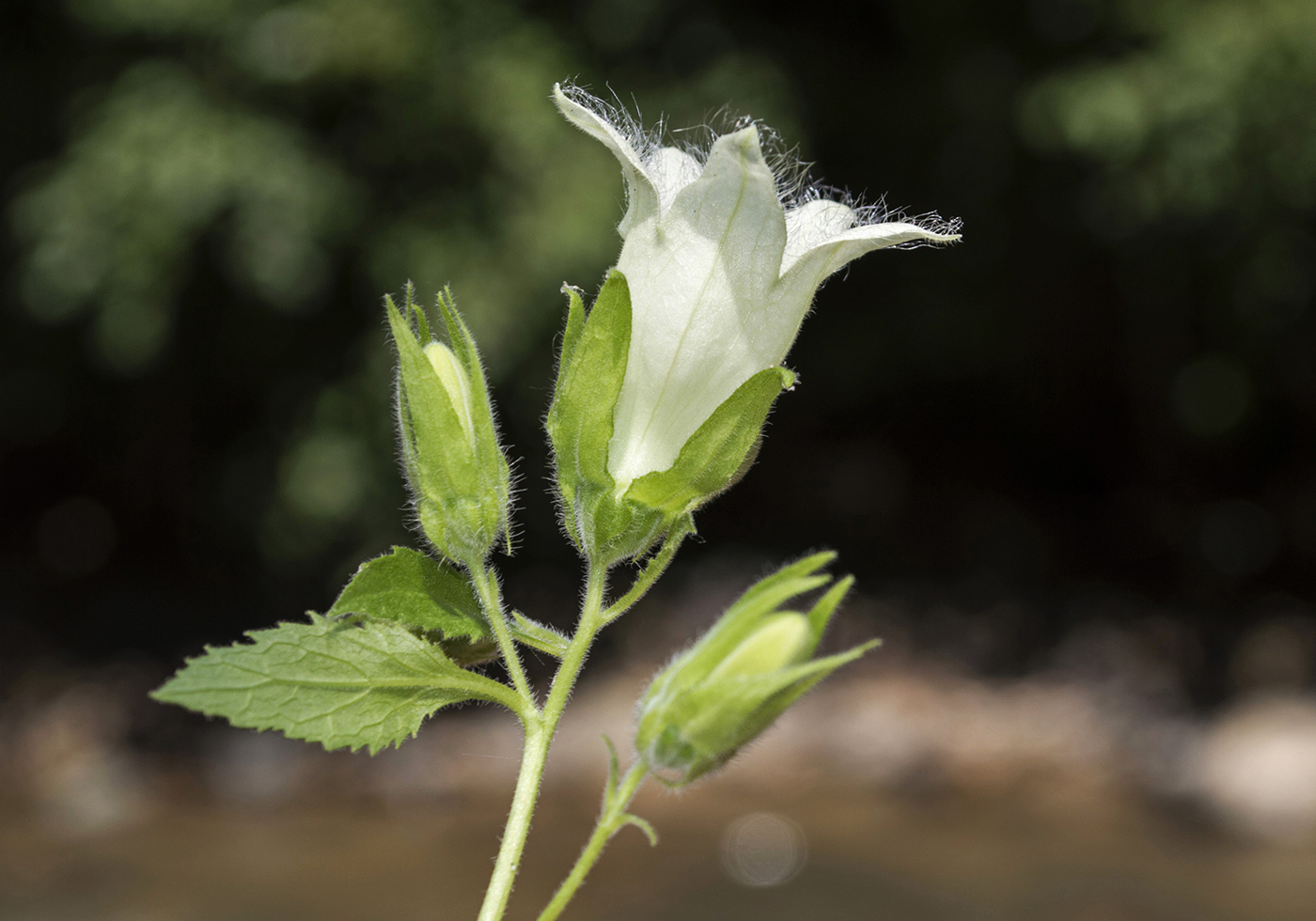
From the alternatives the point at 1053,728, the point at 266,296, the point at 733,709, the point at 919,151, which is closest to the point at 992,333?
the point at 919,151

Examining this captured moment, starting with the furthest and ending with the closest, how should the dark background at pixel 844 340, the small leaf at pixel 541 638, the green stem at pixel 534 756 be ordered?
the dark background at pixel 844 340
the small leaf at pixel 541 638
the green stem at pixel 534 756

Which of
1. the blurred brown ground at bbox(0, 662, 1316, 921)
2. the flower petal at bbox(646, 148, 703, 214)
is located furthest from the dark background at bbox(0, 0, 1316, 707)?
the flower petal at bbox(646, 148, 703, 214)

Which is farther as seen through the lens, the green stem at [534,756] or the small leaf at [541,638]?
the small leaf at [541,638]

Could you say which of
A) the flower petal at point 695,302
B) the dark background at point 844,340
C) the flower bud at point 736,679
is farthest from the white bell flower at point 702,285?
the dark background at point 844,340

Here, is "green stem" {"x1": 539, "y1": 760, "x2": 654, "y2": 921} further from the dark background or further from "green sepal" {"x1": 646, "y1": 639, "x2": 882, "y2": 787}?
the dark background

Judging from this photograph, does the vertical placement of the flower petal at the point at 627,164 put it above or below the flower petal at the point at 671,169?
below

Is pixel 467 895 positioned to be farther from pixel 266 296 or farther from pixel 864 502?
pixel 864 502

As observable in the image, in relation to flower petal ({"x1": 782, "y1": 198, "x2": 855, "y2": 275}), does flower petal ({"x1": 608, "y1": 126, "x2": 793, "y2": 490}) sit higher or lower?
lower

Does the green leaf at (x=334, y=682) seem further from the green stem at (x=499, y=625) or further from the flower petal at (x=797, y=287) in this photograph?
the flower petal at (x=797, y=287)
